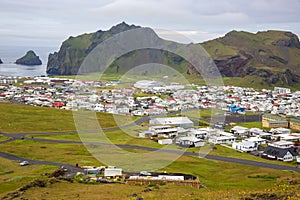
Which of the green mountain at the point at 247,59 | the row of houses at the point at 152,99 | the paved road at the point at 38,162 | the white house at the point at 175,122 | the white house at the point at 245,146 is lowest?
the white house at the point at 245,146

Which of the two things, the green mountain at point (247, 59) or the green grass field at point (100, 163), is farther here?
the green mountain at point (247, 59)

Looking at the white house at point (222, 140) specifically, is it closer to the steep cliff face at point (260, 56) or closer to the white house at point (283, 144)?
the white house at point (283, 144)

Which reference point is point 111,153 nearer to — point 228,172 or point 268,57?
point 228,172

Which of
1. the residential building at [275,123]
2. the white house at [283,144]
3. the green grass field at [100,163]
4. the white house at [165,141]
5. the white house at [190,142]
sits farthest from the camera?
the residential building at [275,123]

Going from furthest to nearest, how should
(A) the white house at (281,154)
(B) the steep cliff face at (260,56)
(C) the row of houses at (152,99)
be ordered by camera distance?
(B) the steep cliff face at (260,56) → (C) the row of houses at (152,99) → (A) the white house at (281,154)

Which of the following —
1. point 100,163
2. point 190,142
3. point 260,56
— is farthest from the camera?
point 260,56

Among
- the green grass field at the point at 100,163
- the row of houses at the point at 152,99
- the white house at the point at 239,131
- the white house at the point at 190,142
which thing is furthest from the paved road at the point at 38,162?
the row of houses at the point at 152,99

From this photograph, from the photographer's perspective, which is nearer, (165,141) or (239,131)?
(165,141)

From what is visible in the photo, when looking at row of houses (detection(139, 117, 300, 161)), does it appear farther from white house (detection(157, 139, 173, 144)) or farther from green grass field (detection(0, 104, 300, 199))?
green grass field (detection(0, 104, 300, 199))

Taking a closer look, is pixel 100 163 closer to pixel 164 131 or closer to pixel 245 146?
pixel 245 146

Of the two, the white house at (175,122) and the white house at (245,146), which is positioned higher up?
the white house at (175,122)

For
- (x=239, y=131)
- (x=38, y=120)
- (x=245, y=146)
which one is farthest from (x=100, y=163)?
(x=239, y=131)
